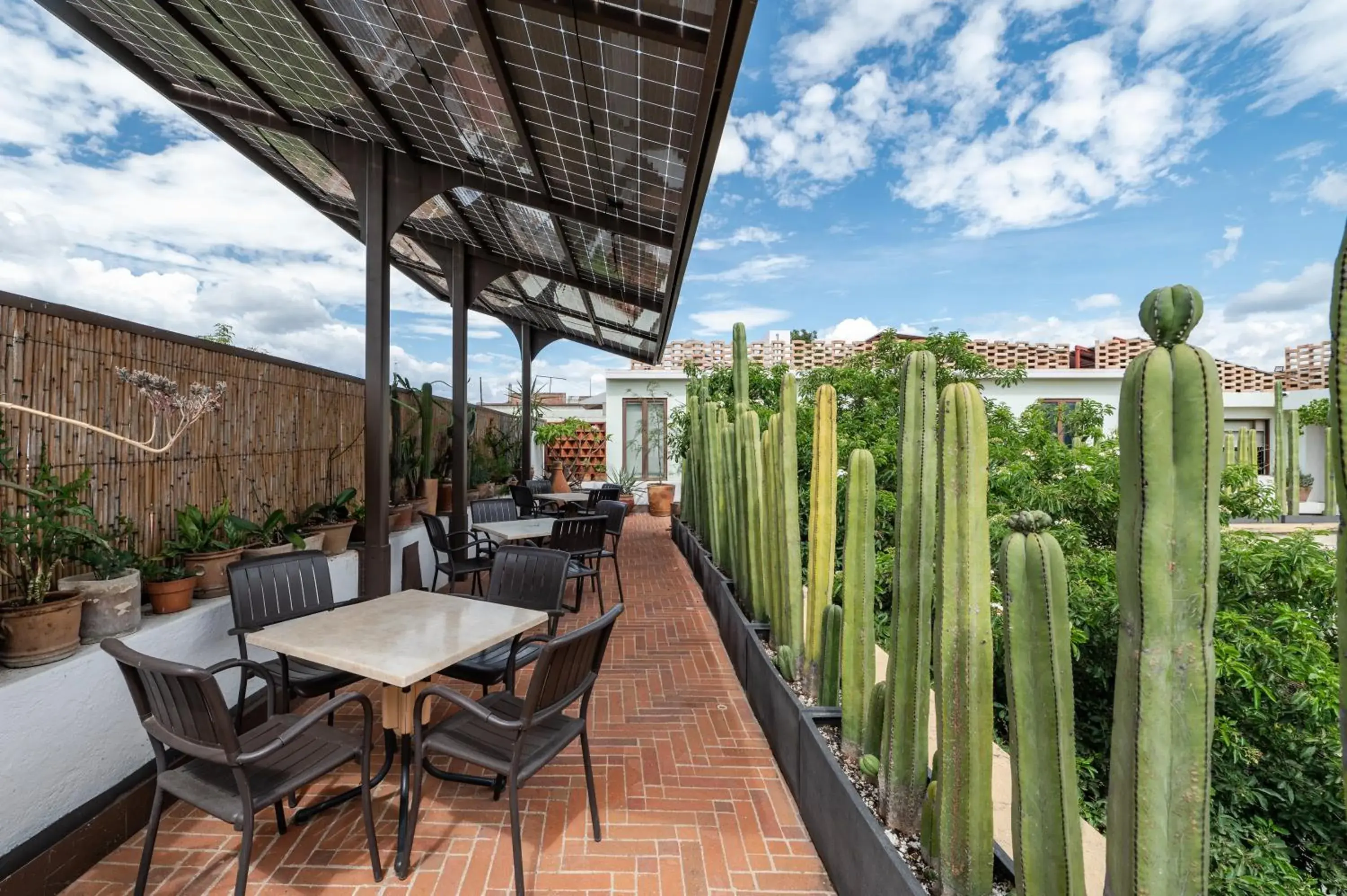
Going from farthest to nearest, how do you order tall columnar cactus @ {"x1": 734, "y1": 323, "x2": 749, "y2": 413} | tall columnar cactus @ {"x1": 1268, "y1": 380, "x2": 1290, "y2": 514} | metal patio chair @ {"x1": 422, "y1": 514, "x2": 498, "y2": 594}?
tall columnar cactus @ {"x1": 1268, "y1": 380, "x2": 1290, "y2": 514}
metal patio chair @ {"x1": 422, "y1": 514, "x2": 498, "y2": 594}
tall columnar cactus @ {"x1": 734, "y1": 323, "x2": 749, "y2": 413}

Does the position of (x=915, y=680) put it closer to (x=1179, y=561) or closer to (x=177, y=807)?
(x=1179, y=561)

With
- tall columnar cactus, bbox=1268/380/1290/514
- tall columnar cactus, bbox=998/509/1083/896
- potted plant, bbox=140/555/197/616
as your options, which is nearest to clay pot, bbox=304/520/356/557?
potted plant, bbox=140/555/197/616

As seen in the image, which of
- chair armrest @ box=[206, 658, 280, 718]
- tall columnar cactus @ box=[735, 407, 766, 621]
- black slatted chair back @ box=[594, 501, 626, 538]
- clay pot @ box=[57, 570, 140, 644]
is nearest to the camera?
chair armrest @ box=[206, 658, 280, 718]

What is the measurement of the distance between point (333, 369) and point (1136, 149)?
774cm

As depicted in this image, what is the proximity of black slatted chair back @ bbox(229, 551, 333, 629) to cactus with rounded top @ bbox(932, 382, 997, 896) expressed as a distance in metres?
2.92

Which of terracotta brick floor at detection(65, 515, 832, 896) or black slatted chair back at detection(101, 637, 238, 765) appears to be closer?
black slatted chair back at detection(101, 637, 238, 765)

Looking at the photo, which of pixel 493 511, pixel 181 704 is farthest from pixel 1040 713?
pixel 493 511

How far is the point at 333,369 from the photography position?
502 centimetres

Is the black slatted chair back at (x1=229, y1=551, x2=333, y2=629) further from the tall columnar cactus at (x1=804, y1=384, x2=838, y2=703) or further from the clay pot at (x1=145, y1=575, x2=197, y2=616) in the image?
the tall columnar cactus at (x1=804, y1=384, x2=838, y2=703)

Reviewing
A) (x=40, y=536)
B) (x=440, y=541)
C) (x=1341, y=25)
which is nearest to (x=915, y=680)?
(x=1341, y=25)

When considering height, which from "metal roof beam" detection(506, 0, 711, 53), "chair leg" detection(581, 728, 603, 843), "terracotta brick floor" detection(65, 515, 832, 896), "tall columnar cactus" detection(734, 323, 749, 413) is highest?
Answer: "metal roof beam" detection(506, 0, 711, 53)

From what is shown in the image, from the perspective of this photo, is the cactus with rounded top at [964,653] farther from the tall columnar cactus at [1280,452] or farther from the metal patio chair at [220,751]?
the tall columnar cactus at [1280,452]

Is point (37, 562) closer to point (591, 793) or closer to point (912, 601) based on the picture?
point (591, 793)

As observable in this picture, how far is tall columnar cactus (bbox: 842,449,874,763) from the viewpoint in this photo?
2301 mm
